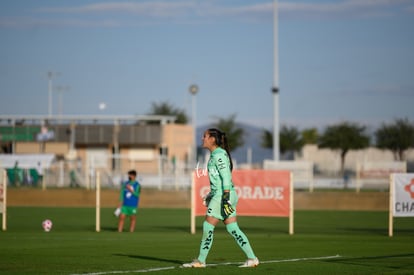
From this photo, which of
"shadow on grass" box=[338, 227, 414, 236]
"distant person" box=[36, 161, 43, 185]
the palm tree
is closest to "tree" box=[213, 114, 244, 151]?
the palm tree

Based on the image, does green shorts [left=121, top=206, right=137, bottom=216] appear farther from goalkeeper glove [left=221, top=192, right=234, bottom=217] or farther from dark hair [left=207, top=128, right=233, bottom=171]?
goalkeeper glove [left=221, top=192, right=234, bottom=217]

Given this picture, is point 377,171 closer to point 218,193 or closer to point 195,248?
point 195,248

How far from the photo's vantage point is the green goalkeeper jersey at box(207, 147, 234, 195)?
14227 mm

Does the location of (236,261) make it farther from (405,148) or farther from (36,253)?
(405,148)

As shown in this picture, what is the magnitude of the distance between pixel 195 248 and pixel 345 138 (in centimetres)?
7303

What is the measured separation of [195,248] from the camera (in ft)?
64.4

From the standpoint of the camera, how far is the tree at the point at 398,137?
86812 mm

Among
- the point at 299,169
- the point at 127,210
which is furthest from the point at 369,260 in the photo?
the point at 299,169

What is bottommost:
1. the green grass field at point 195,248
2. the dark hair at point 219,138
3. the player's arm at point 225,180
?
the green grass field at point 195,248

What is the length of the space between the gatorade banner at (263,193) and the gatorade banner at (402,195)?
2.71 meters

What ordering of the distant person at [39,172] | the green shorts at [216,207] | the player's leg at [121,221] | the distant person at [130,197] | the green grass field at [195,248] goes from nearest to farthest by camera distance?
the green shorts at [216,207] → the green grass field at [195,248] → the distant person at [130,197] → the player's leg at [121,221] → the distant person at [39,172]

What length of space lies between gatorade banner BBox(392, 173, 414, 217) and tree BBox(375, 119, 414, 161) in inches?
2465

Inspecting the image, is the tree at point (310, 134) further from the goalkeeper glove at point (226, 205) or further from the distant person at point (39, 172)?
the goalkeeper glove at point (226, 205)

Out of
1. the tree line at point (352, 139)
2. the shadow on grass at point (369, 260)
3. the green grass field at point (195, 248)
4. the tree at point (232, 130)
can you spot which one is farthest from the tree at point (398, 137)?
the shadow on grass at point (369, 260)
